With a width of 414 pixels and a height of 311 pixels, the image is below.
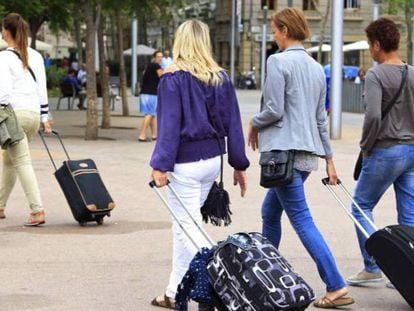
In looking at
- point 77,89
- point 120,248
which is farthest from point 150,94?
point 77,89

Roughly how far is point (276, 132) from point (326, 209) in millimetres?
4451

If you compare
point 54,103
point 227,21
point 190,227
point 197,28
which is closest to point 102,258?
point 190,227

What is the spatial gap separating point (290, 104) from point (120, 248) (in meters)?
2.64

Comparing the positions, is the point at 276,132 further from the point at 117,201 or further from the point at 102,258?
the point at 117,201

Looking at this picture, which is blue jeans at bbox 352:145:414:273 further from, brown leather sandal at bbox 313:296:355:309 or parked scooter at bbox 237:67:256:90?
parked scooter at bbox 237:67:256:90

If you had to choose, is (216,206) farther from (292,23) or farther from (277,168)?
(292,23)

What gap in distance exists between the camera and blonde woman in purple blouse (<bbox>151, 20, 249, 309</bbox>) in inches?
238

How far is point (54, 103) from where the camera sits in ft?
122

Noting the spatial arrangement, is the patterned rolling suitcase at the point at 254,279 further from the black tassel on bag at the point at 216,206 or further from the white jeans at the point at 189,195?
the black tassel on bag at the point at 216,206

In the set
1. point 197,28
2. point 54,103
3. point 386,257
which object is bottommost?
point 54,103

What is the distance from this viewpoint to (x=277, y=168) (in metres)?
6.35

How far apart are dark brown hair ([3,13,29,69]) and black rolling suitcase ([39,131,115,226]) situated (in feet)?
3.57

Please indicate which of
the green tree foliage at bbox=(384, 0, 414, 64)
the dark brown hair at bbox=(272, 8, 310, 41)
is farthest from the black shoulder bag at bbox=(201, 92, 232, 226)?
the green tree foliage at bbox=(384, 0, 414, 64)

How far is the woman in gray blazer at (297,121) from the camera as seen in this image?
6363mm
